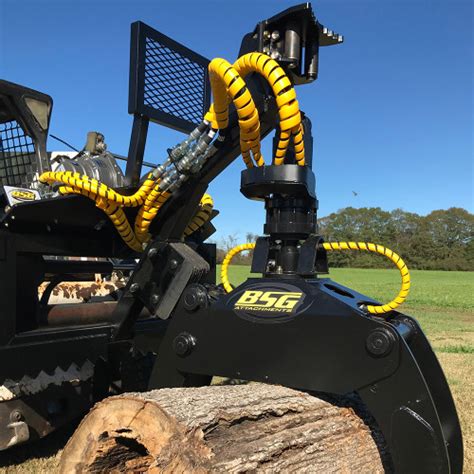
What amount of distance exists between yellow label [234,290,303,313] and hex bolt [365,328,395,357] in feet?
1.14

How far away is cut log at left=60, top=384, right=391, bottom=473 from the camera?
2.06 metres

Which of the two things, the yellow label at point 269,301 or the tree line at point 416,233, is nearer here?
the yellow label at point 269,301

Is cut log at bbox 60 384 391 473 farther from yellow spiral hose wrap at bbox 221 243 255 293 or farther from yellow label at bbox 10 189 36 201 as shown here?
yellow label at bbox 10 189 36 201

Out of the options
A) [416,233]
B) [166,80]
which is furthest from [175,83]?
[416,233]

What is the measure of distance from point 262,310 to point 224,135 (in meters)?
0.98

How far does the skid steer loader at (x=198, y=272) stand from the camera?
7.15 feet

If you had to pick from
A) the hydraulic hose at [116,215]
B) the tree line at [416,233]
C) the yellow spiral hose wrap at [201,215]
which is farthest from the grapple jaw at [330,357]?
the tree line at [416,233]

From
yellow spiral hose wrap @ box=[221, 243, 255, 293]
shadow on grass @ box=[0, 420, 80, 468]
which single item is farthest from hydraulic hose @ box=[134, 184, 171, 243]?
shadow on grass @ box=[0, 420, 80, 468]

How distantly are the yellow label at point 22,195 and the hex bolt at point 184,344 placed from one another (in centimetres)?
140

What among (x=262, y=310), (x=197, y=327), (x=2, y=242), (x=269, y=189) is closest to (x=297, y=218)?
(x=269, y=189)

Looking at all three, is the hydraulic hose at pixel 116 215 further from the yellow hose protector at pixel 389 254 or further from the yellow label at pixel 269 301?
the yellow hose protector at pixel 389 254

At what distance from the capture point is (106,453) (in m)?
2.37

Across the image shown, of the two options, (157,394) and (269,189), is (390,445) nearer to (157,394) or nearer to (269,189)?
(157,394)

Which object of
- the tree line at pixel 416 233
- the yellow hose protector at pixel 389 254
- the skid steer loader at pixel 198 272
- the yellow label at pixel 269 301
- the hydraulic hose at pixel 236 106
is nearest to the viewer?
the skid steer loader at pixel 198 272
